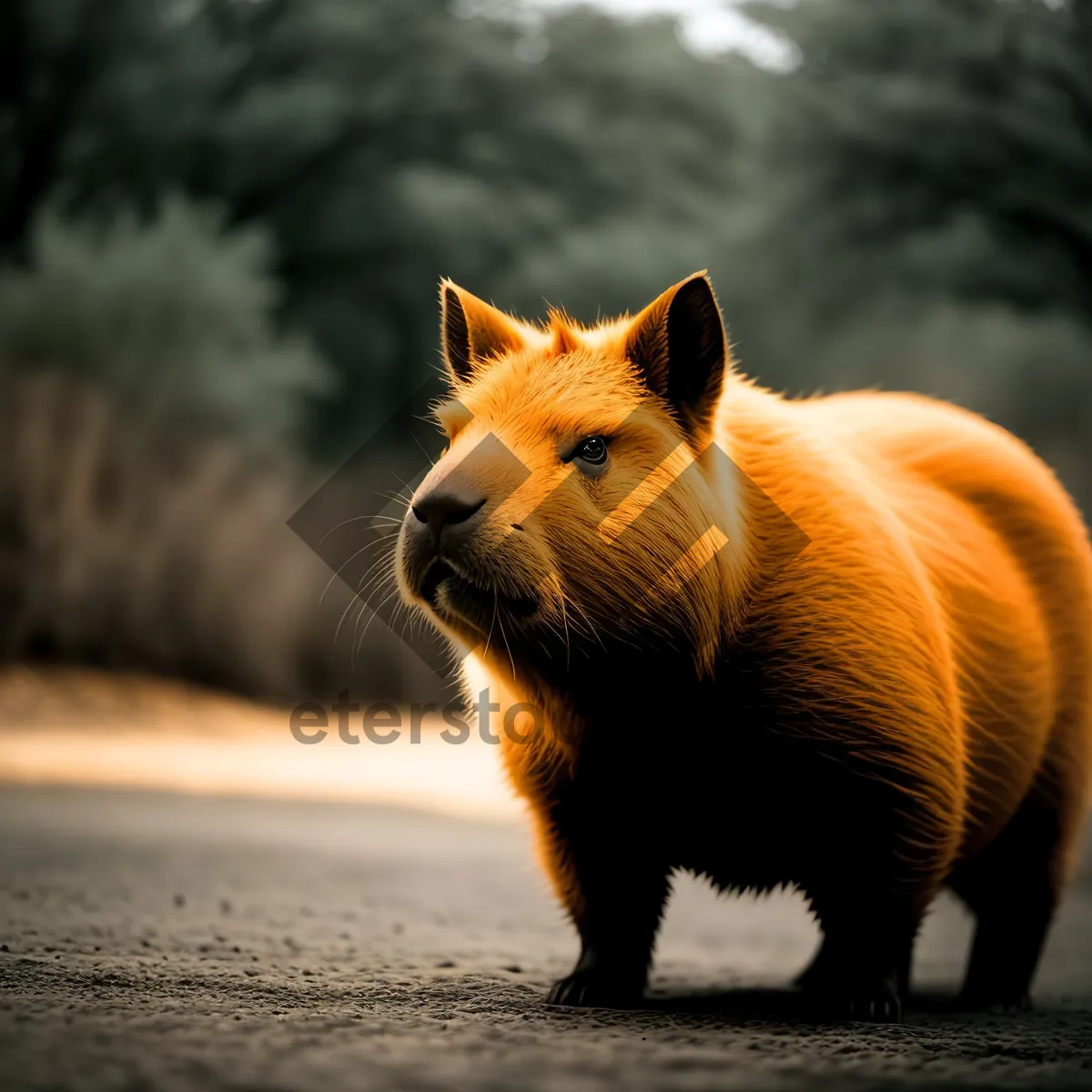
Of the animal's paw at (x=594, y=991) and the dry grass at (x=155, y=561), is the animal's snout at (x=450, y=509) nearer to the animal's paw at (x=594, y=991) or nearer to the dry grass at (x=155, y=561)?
the animal's paw at (x=594, y=991)

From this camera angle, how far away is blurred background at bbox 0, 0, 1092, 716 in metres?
13.8

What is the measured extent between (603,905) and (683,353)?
1.66 meters

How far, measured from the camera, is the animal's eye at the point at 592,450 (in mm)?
3045

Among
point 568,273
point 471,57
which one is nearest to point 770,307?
point 568,273

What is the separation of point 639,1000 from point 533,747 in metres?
0.88

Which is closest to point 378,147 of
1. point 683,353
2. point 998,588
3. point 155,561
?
point 155,561

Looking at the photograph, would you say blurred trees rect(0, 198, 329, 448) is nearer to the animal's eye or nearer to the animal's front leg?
the animal's front leg

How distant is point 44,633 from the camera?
532 inches

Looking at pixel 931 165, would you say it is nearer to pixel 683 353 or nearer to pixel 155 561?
pixel 155 561

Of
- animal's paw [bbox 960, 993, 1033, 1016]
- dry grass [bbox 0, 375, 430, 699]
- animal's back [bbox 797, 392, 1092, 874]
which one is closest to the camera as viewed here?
animal's back [bbox 797, 392, 1092, 874]

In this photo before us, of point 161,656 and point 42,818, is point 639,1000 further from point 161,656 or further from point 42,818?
point 161,656

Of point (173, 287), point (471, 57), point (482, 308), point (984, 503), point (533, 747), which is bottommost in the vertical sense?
point (533, 747)

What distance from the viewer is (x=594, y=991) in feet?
11.5

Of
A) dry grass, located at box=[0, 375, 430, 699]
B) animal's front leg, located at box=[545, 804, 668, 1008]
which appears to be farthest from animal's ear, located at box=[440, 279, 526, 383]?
dry grass, located at box=[0, 375, 430, 699]
